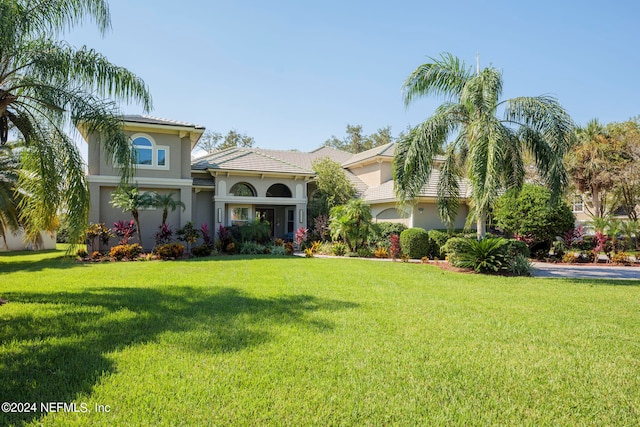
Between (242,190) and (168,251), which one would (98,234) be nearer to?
(168,251)

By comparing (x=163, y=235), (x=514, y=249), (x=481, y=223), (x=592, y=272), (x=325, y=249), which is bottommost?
(x=592, y=272)

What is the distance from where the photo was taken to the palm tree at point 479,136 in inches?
452

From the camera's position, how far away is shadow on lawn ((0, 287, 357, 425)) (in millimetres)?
3865

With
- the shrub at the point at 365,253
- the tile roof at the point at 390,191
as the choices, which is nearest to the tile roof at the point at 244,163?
the tile roof at the point at 390,191

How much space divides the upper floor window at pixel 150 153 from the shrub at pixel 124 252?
4.55m

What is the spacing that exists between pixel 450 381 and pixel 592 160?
93.3ft

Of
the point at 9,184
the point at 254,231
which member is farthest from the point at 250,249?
the point at 9,184

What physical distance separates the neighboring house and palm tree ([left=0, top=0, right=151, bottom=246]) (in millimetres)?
8502

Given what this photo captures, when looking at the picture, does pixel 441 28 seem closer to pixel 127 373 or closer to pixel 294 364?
pixel 294 364

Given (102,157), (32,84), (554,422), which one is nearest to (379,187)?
(102,157)

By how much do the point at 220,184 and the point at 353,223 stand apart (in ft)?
25.9

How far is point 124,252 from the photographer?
1577cm

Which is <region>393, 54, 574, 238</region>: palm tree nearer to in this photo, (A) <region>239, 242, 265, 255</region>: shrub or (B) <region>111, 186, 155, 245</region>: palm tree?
(A) <region>239, 242, 265, 255</region>: shrub

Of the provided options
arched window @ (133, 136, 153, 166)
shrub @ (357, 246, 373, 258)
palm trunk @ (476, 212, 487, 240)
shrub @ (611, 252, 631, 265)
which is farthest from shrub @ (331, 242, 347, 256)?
shrub @ (611, 252, 631, 265)
